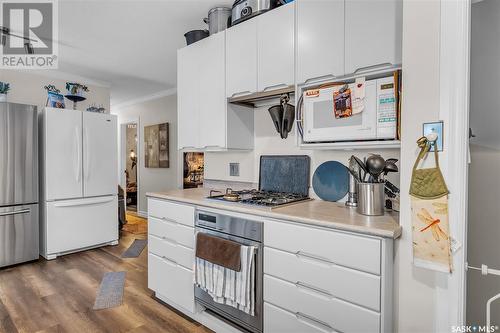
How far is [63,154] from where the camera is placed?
364 centimetres

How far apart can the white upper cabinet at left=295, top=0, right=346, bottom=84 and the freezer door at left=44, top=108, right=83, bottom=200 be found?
3.19 m

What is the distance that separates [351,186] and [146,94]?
16.7 feet

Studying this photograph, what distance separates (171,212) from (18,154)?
237cm

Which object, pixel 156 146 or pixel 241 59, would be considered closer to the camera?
pixel 241 59

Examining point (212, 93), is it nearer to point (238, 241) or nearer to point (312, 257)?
point (238, 241)

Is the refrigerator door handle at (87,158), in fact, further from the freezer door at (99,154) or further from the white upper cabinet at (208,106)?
the white upper cabinet at (208,106)

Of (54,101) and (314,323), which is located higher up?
(54,101)

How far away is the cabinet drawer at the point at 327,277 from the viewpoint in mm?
1315

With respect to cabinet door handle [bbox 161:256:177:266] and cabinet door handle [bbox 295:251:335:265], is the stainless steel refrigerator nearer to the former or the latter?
cabinet door handle [bbox 161:256:177:266]

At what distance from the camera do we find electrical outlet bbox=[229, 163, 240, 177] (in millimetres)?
2729

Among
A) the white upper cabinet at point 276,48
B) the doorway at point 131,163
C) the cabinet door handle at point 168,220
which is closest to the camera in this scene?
the white upper cabinet at point 276,48

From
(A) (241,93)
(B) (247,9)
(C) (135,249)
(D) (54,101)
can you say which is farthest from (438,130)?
(D) (54,101)

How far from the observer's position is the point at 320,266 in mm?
1465

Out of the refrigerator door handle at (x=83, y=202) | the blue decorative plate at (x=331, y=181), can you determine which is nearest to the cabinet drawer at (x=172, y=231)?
the blue decorative plate at (x=331, y=181)
